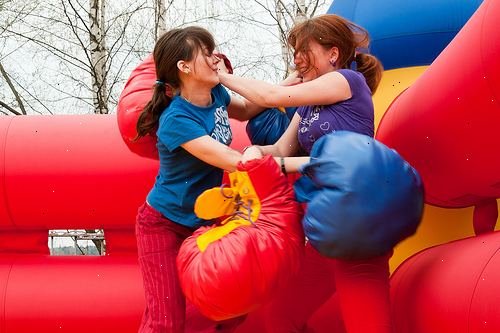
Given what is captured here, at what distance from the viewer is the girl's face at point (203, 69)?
1646 millimetres

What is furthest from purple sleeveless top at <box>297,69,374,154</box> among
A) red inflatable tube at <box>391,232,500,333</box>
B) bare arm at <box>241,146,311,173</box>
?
red inflatable tube at <box>391,232,500,333</box>

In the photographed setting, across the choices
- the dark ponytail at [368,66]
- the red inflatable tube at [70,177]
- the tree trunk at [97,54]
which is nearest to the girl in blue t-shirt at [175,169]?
the dark ponytail at [368,66]

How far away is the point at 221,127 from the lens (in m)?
1.70

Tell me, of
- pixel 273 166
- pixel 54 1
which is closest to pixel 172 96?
pixel 273 166

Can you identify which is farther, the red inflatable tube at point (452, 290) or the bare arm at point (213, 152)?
the bare arm at point (213, 152)

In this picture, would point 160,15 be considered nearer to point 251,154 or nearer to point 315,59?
point 315,59

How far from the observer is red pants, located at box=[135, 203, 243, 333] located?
164 centimetres

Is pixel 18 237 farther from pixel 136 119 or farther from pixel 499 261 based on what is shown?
pixel 499 261

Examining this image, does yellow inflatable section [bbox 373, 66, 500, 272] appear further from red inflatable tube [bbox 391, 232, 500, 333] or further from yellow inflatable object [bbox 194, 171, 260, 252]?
yellow inflatable object [bbox 194, 171, 260, 252]

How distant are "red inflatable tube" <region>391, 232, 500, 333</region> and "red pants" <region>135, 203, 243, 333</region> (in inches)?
17.1

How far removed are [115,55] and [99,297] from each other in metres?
4.12

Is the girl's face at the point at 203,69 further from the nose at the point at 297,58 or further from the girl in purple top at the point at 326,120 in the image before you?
the nose at the point at 297,58

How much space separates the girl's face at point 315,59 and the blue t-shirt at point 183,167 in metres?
0.23

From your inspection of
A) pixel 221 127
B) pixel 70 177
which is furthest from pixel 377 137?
pixel 70 177
